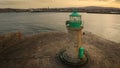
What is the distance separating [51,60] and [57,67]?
1.69m

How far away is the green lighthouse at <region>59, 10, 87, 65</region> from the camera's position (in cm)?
2064

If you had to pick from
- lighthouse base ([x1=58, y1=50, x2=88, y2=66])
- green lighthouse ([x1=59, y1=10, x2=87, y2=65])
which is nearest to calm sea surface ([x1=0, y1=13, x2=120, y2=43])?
lighthouse base ([x1=58, y1=50, x2=88, y2=66])

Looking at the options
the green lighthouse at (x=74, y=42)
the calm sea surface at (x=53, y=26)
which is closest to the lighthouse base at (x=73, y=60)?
the green lighthouse at (x=74, y=42)

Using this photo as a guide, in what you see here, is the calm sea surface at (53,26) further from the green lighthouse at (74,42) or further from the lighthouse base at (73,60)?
the green lighthouse at (74,42)

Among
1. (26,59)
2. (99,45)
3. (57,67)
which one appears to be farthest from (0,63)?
(99,45)

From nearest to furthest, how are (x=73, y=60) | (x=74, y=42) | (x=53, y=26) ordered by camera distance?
(x=74, y=42) → (x=73, y=60) → (x=53, y=26)

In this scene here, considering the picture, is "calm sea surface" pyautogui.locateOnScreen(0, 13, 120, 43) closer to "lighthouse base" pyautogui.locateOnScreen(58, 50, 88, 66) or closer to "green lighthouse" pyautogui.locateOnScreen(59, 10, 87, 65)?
"lighthouse base" pyautogui.locateOnScreen(58, 50, 88, 66)

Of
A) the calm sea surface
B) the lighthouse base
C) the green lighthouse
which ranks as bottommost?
the calm sea surface

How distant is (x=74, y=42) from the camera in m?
21.4

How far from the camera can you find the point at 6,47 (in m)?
29.4

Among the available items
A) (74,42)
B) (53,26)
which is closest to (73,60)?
(74,42)

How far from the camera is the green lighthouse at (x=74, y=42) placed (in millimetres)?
20641

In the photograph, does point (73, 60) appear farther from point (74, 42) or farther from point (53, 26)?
point (53, 26)

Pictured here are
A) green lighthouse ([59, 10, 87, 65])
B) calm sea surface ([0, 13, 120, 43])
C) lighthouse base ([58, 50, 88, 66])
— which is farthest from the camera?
calm sea surface ([0, 13, 120, 43])
